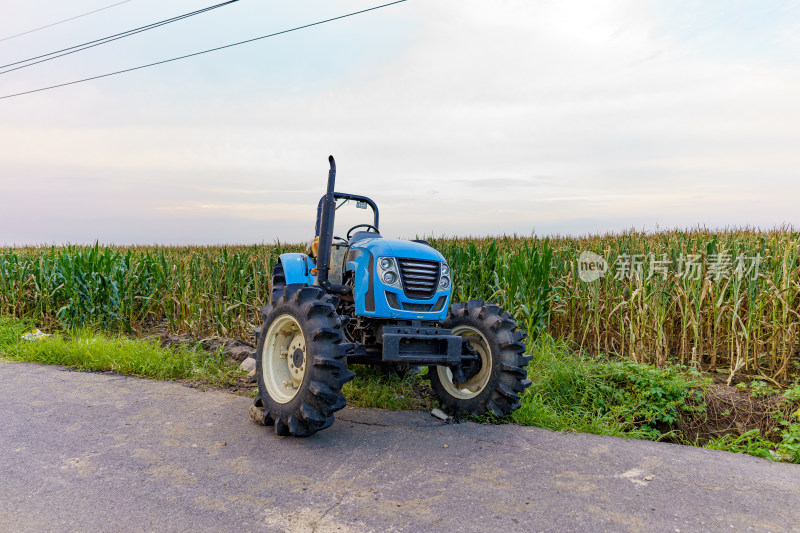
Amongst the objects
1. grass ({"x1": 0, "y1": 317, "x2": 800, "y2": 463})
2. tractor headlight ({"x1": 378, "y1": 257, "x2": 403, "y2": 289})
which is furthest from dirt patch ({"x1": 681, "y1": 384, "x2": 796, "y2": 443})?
tractor headlight ({"x1": 378, "y1": 257, "x2": 403, "y2": 289})

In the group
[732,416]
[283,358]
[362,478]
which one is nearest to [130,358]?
[283,358]

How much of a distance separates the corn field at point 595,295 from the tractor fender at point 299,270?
11.3 ft

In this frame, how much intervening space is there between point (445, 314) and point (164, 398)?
3531 millimetres

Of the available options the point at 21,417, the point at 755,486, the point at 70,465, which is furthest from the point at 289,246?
the point at 755,486

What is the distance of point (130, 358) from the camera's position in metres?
8.09

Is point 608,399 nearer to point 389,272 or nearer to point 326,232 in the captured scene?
point 389,272

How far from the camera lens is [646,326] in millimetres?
7832

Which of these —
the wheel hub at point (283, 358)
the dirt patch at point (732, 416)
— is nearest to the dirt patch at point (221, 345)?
the wheel hub at point (283, 358)

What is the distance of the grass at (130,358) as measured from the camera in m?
7.58

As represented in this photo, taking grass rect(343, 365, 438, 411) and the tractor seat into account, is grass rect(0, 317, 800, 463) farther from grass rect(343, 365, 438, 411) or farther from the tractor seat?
the tractor seat

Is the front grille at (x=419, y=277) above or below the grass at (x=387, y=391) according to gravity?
above

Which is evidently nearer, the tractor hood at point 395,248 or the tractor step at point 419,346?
the tractor step at point 419,346

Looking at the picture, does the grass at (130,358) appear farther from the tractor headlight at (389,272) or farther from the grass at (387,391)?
the tractor headlight at (389,272)

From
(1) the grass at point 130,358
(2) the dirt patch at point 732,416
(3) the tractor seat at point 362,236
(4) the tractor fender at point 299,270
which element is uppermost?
(3) the tractor seat at point 362,236
